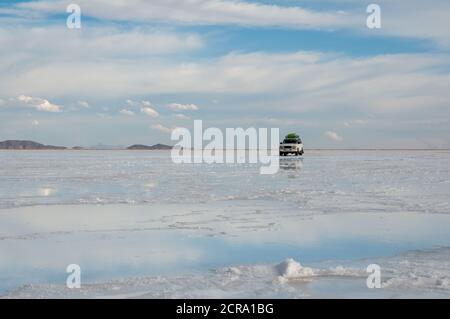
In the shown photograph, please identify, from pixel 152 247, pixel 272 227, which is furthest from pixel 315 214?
pixel 152 247

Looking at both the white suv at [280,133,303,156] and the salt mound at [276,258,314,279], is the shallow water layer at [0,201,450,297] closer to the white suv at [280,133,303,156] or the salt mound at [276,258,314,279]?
the salt mound at [276,258,314,279]

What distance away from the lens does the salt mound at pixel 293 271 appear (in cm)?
646

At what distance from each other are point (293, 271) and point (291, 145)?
6279cm

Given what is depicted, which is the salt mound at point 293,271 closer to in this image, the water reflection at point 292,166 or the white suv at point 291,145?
the water reflection at point 292,166

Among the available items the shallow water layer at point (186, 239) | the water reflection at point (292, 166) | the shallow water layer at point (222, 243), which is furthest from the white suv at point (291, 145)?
the shallow water layer at point (186, 239)

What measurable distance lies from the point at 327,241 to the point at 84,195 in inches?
379

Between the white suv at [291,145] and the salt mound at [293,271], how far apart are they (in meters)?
62.4

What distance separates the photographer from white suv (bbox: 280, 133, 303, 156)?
68.8 meters

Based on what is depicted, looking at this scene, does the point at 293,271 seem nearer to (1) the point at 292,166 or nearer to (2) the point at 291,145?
(1) the point at 292,166

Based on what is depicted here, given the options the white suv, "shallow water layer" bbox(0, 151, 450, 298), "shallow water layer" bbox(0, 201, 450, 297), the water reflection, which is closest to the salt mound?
"shallow water layer" bbox(0, 151, 450, 298)

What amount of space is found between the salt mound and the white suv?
62429 mm

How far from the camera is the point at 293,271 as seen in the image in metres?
6.50

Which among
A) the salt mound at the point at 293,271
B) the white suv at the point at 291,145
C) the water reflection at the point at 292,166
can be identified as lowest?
the salt mound at the point at 293,271
